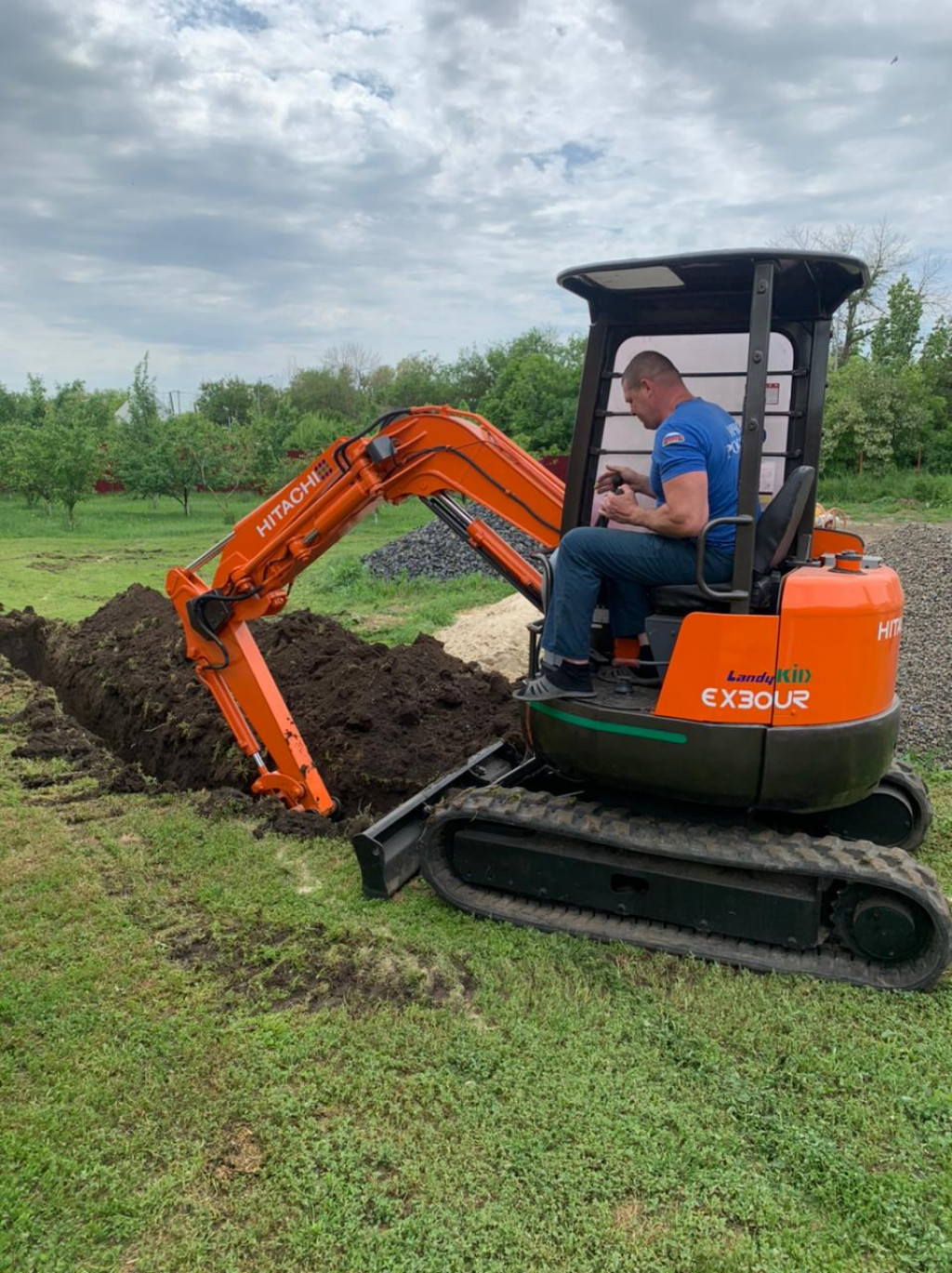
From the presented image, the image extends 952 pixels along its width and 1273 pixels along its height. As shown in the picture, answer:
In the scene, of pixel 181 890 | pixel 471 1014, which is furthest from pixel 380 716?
pixel 471 1014

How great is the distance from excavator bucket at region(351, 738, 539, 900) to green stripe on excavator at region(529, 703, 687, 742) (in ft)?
2.19

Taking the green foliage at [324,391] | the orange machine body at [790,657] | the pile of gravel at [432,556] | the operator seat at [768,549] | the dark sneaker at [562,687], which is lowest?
the pile of gravel at [432,556]

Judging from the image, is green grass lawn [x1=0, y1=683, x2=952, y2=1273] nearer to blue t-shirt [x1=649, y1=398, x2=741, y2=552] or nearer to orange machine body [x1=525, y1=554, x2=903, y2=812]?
orange machine body [x1=525, y1=554, x2=903, y2=812]

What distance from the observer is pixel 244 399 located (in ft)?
206

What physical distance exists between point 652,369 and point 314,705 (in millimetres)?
4320

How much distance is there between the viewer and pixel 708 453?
3.88 metres

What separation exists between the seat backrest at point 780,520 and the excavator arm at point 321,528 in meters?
1.25

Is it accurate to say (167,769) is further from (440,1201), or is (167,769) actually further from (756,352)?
(756,352)

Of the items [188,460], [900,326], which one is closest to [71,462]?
[188,460]

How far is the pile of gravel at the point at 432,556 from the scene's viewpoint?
15.8 metres

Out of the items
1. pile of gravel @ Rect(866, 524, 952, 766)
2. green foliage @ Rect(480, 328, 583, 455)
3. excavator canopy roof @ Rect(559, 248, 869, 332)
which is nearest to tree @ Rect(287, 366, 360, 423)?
green foliage @ Rect(480, 328, 583, 455)

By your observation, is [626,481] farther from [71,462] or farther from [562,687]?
[71,462]

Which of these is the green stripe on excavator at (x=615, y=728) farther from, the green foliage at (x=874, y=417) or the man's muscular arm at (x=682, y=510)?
the green foliage at (x=874, y=417)

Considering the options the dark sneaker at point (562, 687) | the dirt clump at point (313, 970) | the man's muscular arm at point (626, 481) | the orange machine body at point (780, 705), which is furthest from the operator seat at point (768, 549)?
the dirt clump at point (313, 970)
